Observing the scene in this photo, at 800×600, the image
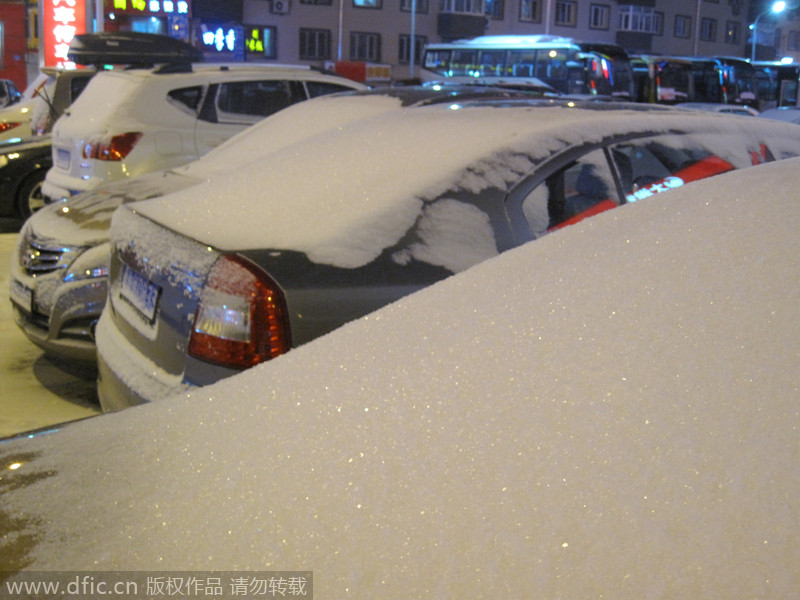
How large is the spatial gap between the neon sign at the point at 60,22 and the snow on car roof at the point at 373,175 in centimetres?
1521

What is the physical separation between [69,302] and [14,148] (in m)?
6.73

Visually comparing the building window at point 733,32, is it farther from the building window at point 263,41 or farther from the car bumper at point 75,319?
the car bumper at point 75,319

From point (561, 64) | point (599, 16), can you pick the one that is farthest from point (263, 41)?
point (599, 16)

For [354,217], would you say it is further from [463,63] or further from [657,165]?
[463,63]

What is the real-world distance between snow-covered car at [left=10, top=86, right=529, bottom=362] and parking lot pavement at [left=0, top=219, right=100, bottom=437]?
29 cm

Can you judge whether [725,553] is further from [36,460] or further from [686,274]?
[36,460]

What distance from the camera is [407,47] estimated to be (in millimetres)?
42875

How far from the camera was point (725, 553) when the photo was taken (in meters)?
1.30

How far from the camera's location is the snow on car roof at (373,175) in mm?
3191

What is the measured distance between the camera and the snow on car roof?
3.19 metres

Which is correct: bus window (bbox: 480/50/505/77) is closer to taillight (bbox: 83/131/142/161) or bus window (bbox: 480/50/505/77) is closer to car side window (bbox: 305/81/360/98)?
car side window (bbox: 305/81/360/98)

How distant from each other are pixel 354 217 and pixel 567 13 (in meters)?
47.9

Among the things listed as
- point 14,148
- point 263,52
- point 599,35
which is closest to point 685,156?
point 14,148

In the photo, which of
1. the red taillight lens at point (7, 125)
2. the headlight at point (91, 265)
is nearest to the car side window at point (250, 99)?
the headlight at point (91, 265)
